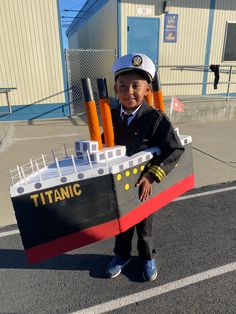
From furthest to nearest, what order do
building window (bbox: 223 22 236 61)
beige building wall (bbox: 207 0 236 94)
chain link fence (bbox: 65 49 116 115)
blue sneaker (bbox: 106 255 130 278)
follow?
building window (bbox: 223 22 236 61)
beige building wall (bbox: 207 0 236 94)
chain link fence (bbox: 65 49 116 115)
blue sneaker (bbox: 106 255 130 278)

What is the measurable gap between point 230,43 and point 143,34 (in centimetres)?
370

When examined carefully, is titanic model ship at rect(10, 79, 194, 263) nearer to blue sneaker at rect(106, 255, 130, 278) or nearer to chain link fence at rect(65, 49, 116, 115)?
blue sneaker at rect(106, 255, 130, 278)

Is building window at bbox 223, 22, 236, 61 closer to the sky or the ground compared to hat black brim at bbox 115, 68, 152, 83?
closer to the sky

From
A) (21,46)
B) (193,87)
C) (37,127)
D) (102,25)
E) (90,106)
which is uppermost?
(102,25)

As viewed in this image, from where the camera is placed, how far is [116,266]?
2514 mm

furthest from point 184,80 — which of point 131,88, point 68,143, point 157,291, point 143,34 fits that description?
point 157,291

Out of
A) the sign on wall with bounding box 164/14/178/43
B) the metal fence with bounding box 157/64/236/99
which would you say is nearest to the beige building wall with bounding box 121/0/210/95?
the metal fence with bounding box 157/64/236/99

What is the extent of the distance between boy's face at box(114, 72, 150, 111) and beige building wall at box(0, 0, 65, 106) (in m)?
7.36

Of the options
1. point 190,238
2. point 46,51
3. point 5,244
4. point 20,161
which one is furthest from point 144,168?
point 46,51

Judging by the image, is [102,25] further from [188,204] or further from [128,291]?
[128,291]

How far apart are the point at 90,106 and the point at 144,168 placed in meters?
0.62

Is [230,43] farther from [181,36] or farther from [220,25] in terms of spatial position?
[181,36]

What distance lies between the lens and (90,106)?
1.97 m

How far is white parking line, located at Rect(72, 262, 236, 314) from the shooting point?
2170mm
